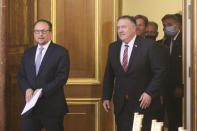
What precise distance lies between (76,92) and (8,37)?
0.97m

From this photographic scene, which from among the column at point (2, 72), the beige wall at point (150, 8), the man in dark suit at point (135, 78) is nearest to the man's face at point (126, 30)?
the man in dark suit at point (135, 78)

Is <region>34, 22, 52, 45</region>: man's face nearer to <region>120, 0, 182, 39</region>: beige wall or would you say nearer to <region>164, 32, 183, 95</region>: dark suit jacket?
<region>164, 32, 183, 95</region>: dark suit jacket

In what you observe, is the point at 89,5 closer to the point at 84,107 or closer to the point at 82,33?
the point at 82,33

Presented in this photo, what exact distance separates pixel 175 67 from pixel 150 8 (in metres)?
3.09

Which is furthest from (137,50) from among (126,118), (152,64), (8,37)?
(8,37)

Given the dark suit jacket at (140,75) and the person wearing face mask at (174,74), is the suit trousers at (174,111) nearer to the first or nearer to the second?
the person wearing face mask at (174,74)

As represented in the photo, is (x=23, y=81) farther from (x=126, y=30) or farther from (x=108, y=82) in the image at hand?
(x=126, y=30)

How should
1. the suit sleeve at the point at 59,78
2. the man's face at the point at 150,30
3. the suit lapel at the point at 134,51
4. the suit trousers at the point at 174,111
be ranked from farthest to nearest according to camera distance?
the man's face at the point at 150,30 < the suit trousers at the point at 174,111 < the suit lapel at the point at 134,51 < the suit sleeve at the point at 59,78

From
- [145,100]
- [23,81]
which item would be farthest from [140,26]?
[23,81]

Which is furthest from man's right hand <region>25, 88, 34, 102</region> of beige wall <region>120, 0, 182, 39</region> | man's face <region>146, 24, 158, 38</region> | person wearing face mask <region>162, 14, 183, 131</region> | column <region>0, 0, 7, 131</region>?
beige wall <region>120, 0, 182, 39</region>

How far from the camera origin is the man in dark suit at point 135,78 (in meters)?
3.68

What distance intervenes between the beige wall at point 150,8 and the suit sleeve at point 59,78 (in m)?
3.83

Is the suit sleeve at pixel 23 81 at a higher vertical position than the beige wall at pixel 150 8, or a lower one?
lower

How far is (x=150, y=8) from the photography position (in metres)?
7.50
